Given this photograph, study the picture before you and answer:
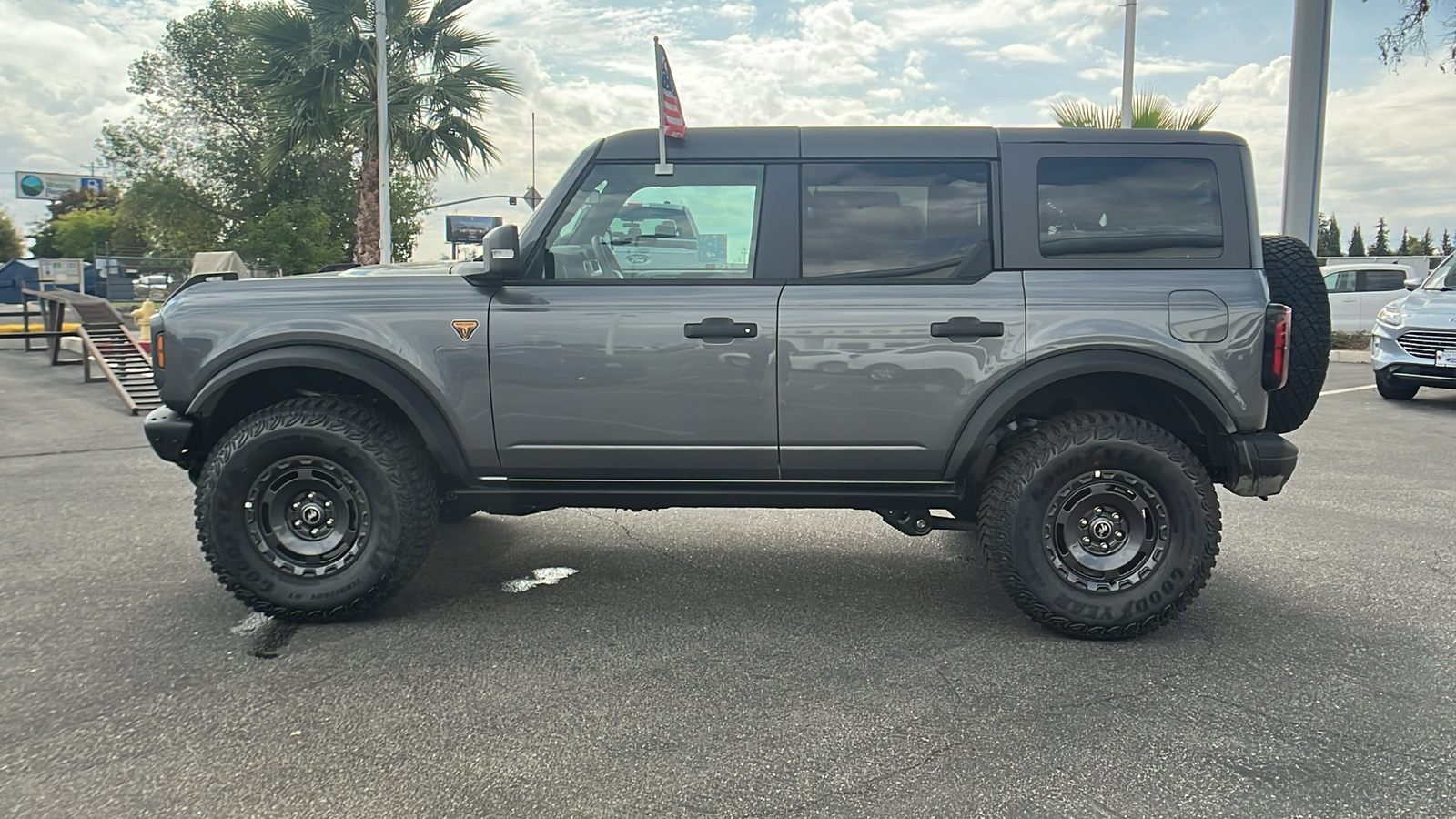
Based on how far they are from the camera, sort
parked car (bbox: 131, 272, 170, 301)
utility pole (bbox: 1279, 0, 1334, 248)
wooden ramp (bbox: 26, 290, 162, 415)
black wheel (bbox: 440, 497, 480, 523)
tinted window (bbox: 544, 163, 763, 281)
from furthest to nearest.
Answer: parked car (bbox: 131, 272, 170, 301) → utility pole (bbox: 1279, 0, 1334, 248) → wooden ramp (bbox: 26, 290, 162, 415) → black wheel (bbox: 440, 497, 480, 523) → tinted window (bbox: 544, 163, 763, 281)

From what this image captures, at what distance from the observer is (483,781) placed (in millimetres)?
2717

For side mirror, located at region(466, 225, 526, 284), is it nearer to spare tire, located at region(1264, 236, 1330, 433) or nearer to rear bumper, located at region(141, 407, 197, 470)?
rear bumper, located at region(141, 407, 197, 470)

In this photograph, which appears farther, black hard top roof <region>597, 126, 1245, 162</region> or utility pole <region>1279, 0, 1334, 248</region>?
utility pole <region>1279, 0, 1334, 248</region>

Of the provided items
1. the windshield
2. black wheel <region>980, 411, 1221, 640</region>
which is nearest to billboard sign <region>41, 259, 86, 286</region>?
black wheel <region>980, 411, 1221, 640</region>

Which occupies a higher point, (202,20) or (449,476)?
(202,20)

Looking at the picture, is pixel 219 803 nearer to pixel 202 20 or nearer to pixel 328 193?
pixel 328 193

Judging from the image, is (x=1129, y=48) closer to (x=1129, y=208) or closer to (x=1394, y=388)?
(x=1394, y=388)

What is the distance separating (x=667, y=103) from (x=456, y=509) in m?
2.15

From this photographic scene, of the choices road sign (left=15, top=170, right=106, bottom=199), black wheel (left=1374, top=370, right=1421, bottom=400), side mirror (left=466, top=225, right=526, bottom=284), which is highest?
road sign (left=15, top=170, right=106, bottom=199)

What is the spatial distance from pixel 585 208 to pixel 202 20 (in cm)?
4136

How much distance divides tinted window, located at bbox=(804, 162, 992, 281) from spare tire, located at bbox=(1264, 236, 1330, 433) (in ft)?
4.14

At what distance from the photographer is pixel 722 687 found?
3.37 m

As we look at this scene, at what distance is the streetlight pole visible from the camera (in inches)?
638

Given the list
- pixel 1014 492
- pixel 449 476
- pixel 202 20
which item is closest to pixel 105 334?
pixel 449 476
